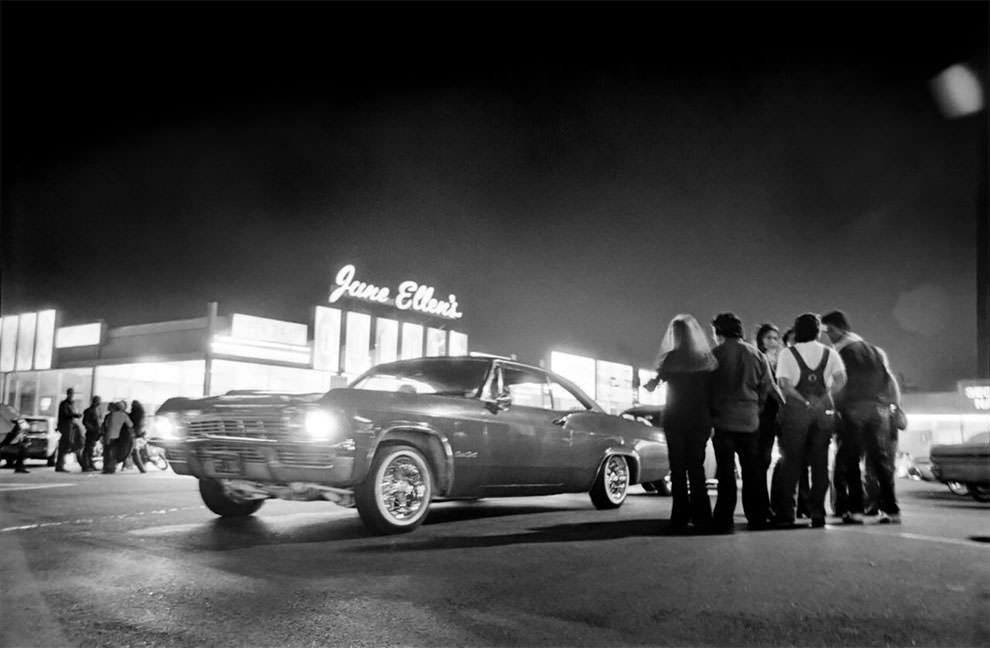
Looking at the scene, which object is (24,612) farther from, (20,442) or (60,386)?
(60,386)

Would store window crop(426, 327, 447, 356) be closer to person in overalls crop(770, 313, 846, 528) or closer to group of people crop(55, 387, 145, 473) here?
group of people crop(55, 387, 145, 473)

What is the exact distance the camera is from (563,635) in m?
3.16

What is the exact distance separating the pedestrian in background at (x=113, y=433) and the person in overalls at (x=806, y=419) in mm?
12837

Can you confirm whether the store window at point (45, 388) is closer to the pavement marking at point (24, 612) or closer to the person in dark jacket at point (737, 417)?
the pavement marking at point (24, 612)

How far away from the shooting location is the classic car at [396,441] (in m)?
5.72

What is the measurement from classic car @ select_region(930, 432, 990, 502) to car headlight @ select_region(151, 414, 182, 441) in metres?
10.7

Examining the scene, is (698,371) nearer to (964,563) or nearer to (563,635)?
(964,563)

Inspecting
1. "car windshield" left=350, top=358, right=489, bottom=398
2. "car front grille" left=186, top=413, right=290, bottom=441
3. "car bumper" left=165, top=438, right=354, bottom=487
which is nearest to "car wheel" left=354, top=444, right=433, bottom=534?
"car bumper" left=165, top=438, right=354, bottom=487

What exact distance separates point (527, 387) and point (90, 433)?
1224cm

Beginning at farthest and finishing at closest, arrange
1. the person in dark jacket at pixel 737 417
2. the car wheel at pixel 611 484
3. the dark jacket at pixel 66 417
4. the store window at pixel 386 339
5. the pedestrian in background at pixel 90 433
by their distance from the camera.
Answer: the store window at pixel 386 339 < the pedestrian in background at pixel 90 433 < the dark jacket at pixel 66 417 < the car wheel at pixel 611 484 < the person in dark jacket at pixel 737 417

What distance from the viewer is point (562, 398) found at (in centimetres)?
787

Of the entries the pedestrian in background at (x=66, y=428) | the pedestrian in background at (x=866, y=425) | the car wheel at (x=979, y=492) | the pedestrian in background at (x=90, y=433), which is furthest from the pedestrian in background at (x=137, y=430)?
the car wheel at (x=979, y=492)

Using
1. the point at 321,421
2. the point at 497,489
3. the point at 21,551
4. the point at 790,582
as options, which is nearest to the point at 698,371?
the point at 497,489

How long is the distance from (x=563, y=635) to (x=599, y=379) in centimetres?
5486
